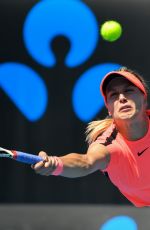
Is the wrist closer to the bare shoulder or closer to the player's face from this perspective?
the bare shoulder

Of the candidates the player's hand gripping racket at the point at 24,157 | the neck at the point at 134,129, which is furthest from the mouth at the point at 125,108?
the player's hand gripping racket at the point at 24,157

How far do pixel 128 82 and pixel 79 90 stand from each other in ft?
5.74

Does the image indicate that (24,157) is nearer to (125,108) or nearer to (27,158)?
(27,158)

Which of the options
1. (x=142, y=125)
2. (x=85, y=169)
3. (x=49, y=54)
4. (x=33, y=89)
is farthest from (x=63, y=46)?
(x=85, y=169)

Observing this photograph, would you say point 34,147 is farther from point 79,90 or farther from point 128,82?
point 128,82

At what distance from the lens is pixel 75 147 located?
175 inches

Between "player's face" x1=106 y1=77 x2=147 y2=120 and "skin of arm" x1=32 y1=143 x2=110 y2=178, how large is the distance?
188 mm

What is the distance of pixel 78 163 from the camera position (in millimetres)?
2402

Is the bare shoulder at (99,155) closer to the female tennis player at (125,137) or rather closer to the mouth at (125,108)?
the female tennis player at (125,137)

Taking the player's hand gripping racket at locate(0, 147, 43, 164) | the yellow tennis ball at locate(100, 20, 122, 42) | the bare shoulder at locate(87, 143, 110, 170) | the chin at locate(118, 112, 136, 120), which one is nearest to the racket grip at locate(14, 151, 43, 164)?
the player's hand gripping racket at locate(0, 147, 43, 164)

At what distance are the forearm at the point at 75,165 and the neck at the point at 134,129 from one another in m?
0.39

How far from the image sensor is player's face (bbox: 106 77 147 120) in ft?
8.87

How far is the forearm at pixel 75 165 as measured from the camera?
2.30 meters

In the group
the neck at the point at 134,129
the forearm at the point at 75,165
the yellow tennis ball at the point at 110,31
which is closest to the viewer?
the forearm at the point at 75,165
